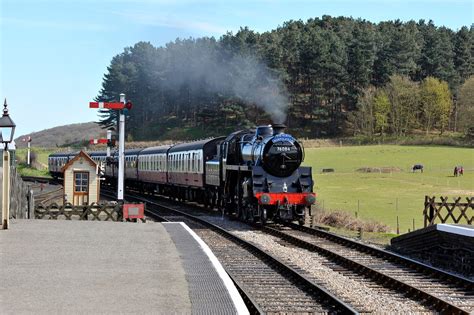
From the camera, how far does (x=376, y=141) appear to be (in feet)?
328

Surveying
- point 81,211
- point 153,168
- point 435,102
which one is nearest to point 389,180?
point 153,168

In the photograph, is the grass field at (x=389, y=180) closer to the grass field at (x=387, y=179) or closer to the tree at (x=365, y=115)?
the grass field at (x=387, y=179)

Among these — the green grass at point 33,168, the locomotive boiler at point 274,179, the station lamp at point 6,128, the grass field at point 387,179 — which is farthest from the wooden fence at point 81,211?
the green grass at point 33,168

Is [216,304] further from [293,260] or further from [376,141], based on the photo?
[376,141]

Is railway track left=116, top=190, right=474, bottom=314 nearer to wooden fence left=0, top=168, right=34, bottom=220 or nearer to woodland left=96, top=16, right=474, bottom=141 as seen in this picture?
wooden fence left=0, top=168, right=34, bottom=220

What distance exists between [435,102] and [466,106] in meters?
4.99

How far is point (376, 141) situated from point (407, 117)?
10.3 m

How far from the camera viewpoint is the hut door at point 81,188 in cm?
3453

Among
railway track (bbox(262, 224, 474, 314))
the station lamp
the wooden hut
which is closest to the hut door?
the wooden hut

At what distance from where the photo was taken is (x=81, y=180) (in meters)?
34.8

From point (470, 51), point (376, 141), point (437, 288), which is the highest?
point (470, 51)

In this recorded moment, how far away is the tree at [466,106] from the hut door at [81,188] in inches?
2927

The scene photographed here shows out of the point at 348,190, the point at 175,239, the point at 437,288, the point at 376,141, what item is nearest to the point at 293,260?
the point at 175,239

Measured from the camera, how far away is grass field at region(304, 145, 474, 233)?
130 ft
